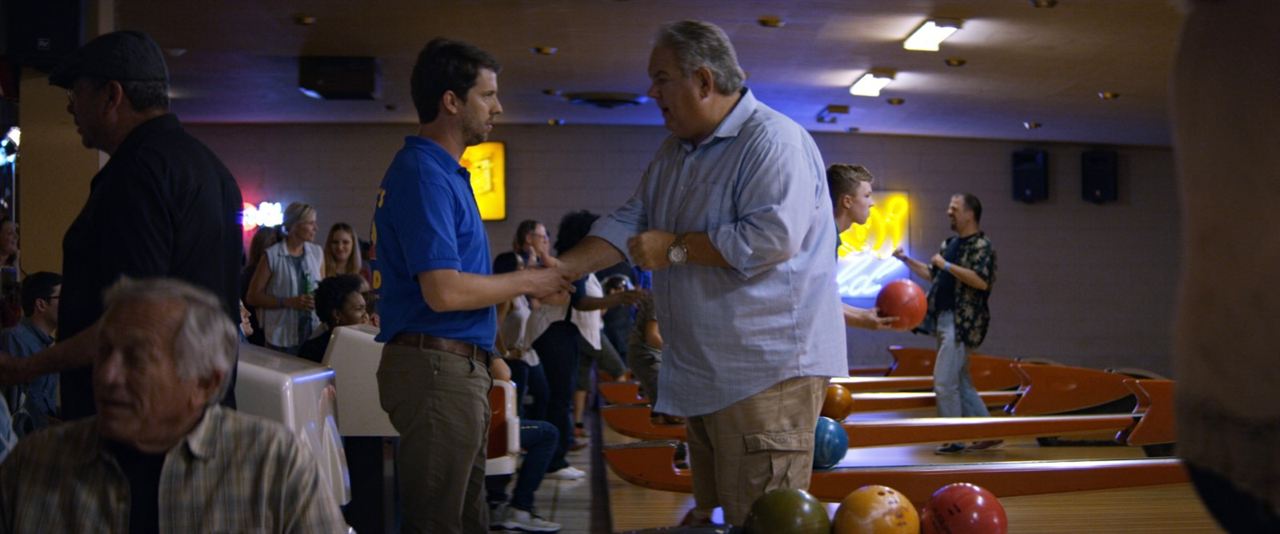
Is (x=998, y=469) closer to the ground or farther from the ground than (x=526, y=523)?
farther from the ground

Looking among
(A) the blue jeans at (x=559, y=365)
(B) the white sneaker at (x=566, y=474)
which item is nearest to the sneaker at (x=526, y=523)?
(B) the white sneaker at (x=566, y=474)

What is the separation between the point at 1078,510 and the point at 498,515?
Answer: 2.13m

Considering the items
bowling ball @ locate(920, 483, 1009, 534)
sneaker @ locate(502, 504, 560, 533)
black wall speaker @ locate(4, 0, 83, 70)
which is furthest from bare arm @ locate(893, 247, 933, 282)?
black wall speaker @ locate(4, 0, 83, 70)

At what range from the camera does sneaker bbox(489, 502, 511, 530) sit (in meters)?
4.52

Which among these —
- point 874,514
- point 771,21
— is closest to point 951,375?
point 771,21

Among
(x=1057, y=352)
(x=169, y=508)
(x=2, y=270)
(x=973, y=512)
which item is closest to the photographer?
(x=169, y=508)

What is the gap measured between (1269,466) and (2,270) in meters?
5.09

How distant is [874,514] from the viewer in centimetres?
→ 282

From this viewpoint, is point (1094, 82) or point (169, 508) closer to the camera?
point (169, 508)

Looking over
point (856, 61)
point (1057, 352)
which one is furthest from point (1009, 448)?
point (1057, 352)

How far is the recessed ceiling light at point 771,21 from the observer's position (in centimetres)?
699

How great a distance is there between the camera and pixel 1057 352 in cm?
1288

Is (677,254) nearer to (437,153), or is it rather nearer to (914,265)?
(437,153)

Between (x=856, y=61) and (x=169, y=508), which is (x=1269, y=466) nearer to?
(x=169, y=508)
